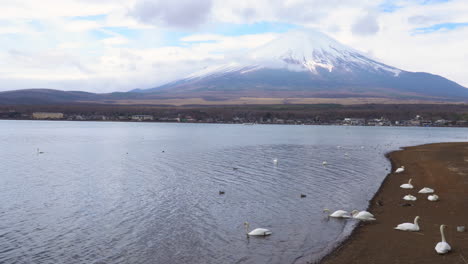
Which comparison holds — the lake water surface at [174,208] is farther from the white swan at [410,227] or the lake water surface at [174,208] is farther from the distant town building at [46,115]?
the distant town building at [46,115]

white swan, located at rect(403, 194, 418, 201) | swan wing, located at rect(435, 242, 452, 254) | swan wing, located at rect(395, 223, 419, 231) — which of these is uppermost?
swan wing, located at rect(435, 242, 452, 254)

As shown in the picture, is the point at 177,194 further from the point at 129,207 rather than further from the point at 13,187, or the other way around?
the point at 13,187

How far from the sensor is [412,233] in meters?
14.5

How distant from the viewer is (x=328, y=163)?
37.2 metres

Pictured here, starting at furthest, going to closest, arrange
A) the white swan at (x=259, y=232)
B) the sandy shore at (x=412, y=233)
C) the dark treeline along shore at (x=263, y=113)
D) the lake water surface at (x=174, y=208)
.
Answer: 1. the dark treeline along shore at (x=263, y=113)
2. the white swan at (x=259, y=232)
3. the lake water surface at (x=174, y=208)
4. the sandy shore at (x=412, y=233)

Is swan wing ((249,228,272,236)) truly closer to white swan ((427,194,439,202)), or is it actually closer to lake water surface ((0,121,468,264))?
lake water surface ((0,121,468,264))

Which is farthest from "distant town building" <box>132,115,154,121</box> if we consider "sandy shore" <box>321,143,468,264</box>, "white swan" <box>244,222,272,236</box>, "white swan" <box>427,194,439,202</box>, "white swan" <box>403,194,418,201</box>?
"white swan" <box>244,222,272,236</box>

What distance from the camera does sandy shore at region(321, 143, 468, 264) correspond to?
1238cm

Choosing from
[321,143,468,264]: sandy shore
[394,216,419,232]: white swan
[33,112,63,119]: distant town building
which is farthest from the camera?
[33,112,63,119]: distant town building

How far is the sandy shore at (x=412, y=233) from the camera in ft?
40.6

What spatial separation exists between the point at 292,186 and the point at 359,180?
5.15 meters

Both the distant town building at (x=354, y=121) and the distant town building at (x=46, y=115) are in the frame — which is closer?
the distant town building at (x=354, y=121)

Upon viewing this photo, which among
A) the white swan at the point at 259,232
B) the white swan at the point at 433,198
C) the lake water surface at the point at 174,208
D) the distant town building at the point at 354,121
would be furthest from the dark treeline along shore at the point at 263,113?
the white swan at the point at 259,232

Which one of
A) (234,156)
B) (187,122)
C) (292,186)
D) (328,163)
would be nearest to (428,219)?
(292,186)
